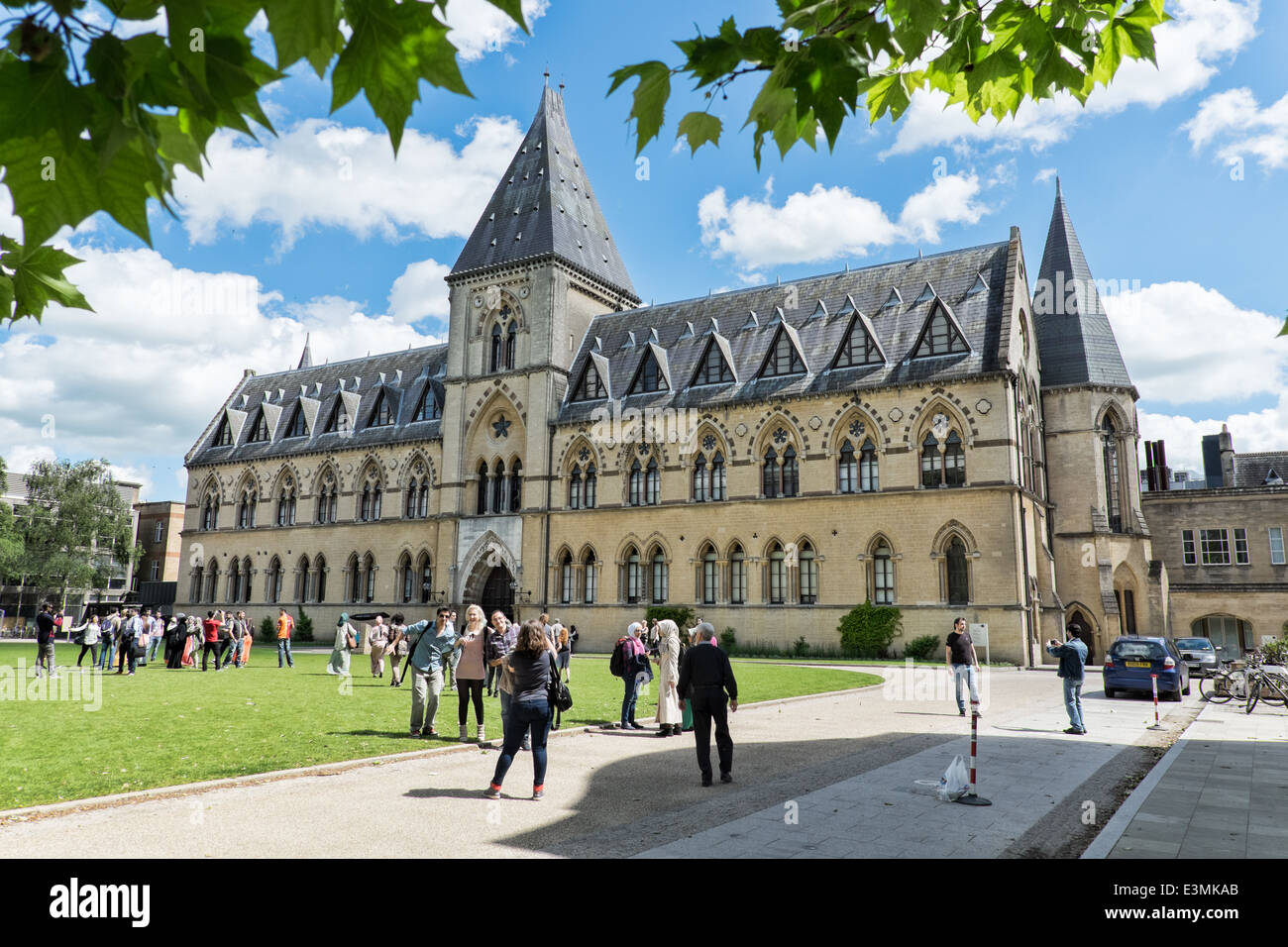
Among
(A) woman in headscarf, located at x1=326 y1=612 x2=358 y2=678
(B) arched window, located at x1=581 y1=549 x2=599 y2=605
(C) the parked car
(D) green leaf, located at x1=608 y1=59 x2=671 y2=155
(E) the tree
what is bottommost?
(C) the parked car

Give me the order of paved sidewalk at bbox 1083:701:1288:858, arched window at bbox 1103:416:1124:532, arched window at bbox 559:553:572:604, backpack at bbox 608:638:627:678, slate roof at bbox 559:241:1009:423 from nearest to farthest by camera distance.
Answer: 1. paved sidewalk at bbox 1083:701:1288:858
2. backpack at bbox 608:638:627:678
3. slate roof at bbox 559:241:1009:423
4. arched window at bbox 1103:416:1124:532
5. arched window at bbox 559:553:572:604

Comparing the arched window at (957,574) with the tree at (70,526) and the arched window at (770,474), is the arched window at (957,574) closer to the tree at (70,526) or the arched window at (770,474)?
the arched window at (770,474)

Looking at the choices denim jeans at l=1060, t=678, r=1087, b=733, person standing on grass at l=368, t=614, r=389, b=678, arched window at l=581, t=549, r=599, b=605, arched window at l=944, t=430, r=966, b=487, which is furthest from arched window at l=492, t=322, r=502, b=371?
denim jeans at l=1060, t=678, r=1087, b=733

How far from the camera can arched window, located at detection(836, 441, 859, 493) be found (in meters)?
34.9

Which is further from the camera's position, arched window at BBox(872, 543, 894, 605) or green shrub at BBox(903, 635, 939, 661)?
arched window at BBox(872, 543, 894, 605)

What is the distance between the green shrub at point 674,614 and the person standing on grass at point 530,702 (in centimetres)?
2729

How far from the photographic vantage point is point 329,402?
173ft

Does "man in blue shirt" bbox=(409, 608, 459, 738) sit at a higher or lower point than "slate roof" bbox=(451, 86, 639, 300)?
lower

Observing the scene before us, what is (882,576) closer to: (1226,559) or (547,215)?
(1226,559)

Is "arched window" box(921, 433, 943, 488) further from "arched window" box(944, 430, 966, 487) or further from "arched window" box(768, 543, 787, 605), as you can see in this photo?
"arched window" box(768, 543, 787, 605)

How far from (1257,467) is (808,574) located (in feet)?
116

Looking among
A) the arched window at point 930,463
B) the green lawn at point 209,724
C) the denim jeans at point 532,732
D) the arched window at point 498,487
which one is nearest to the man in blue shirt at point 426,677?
the green lawn at point 209,724

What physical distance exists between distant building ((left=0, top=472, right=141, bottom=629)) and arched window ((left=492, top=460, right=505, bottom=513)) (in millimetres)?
41556

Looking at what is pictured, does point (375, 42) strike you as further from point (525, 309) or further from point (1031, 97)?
point (525, 309)
